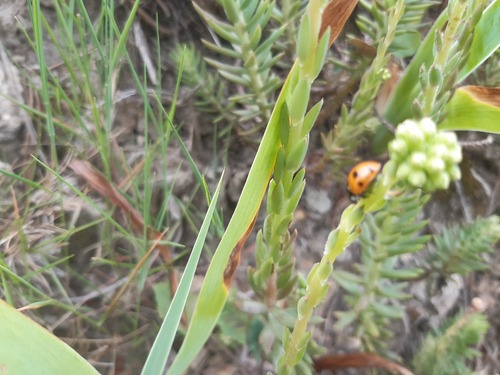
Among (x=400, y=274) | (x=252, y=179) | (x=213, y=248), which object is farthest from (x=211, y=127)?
(x=252, y=179)

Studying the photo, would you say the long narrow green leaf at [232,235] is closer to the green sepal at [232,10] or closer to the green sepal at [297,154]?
the green sepal at [297,154]

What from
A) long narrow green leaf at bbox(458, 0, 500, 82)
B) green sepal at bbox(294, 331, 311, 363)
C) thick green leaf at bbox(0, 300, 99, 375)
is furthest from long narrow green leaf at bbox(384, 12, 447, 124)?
thick green leaf at bbox(0, 300, 99, 375)

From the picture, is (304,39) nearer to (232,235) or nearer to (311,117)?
(311,117)

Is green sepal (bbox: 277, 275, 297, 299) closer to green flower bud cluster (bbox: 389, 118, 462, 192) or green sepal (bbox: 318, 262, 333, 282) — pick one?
green sepal (bbox: 318, 262, 333, 282)

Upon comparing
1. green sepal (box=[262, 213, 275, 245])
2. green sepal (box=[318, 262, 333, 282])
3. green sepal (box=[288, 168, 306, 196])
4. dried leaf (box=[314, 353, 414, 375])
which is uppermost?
green sepal (box=[288, 168, 306, 196])

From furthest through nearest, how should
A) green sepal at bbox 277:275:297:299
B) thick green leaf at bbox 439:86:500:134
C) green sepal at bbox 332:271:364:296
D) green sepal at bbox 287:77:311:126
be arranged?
green sepal at bbox 332:271:364:296 → green sepal at bbox 277:275:297:299 → thick green leaf at bbox 439:86:500:134 → green sepal at bbox 287:77:311:126

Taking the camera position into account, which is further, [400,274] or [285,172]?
[400,274]

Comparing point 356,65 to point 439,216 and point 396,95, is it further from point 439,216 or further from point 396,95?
point 439,216

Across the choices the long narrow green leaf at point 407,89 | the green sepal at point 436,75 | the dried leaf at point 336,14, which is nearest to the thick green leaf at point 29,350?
the dried leaf at point 336,14
